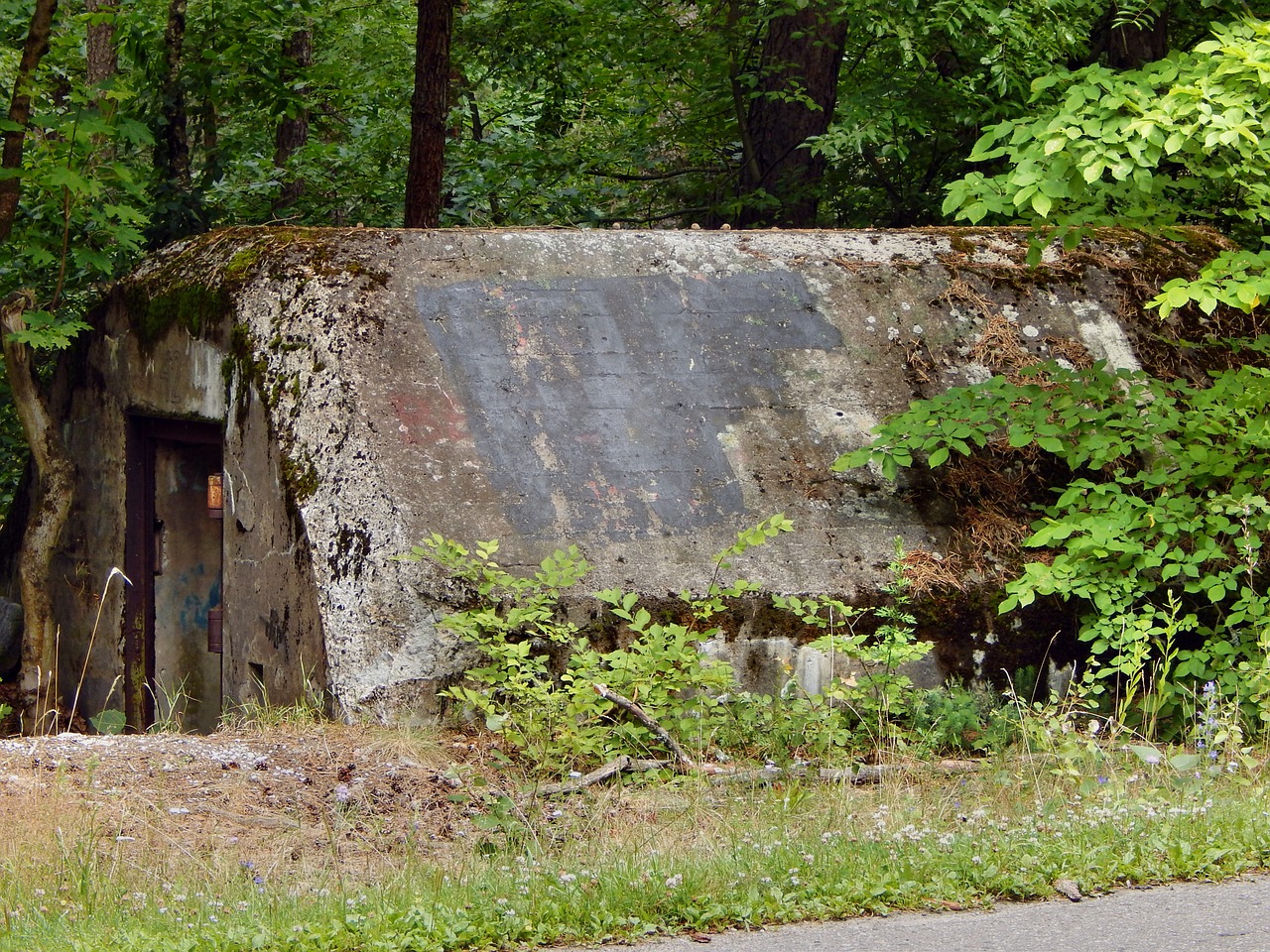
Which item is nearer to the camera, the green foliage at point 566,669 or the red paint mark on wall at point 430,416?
the green foliage at point 566,669

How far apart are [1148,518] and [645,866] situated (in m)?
3.08

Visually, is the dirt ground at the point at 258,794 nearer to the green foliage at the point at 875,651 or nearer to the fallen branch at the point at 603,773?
the fallen branch at the point at 603,773

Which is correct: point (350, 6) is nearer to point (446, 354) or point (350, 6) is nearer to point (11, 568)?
point (11, 568)

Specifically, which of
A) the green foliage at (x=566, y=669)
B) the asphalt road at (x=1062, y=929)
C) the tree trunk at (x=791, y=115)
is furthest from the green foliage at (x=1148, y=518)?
the tree trunk at (x=791, y=115)

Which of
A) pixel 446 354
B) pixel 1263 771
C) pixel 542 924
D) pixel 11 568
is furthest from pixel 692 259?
pixel 11 568

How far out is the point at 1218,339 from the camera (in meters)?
7.34

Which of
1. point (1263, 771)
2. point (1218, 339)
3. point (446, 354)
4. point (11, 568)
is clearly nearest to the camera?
point (1263, 771)

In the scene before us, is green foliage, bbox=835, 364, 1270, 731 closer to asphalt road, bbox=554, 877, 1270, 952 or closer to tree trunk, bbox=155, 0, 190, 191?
asphalt road, bbox=554, 877, 1270, 952

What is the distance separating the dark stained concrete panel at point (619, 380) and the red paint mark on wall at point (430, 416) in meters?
0.07

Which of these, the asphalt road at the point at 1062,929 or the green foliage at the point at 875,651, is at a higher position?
the green foliage at the point at 875,651

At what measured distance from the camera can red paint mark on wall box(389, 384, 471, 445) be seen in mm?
6152

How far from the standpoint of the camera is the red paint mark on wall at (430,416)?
615 cm

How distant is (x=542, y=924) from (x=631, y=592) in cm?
247

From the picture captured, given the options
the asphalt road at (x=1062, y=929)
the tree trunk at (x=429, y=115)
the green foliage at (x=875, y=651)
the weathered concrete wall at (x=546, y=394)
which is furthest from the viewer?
the tree trunk at (x=429, y=115)
